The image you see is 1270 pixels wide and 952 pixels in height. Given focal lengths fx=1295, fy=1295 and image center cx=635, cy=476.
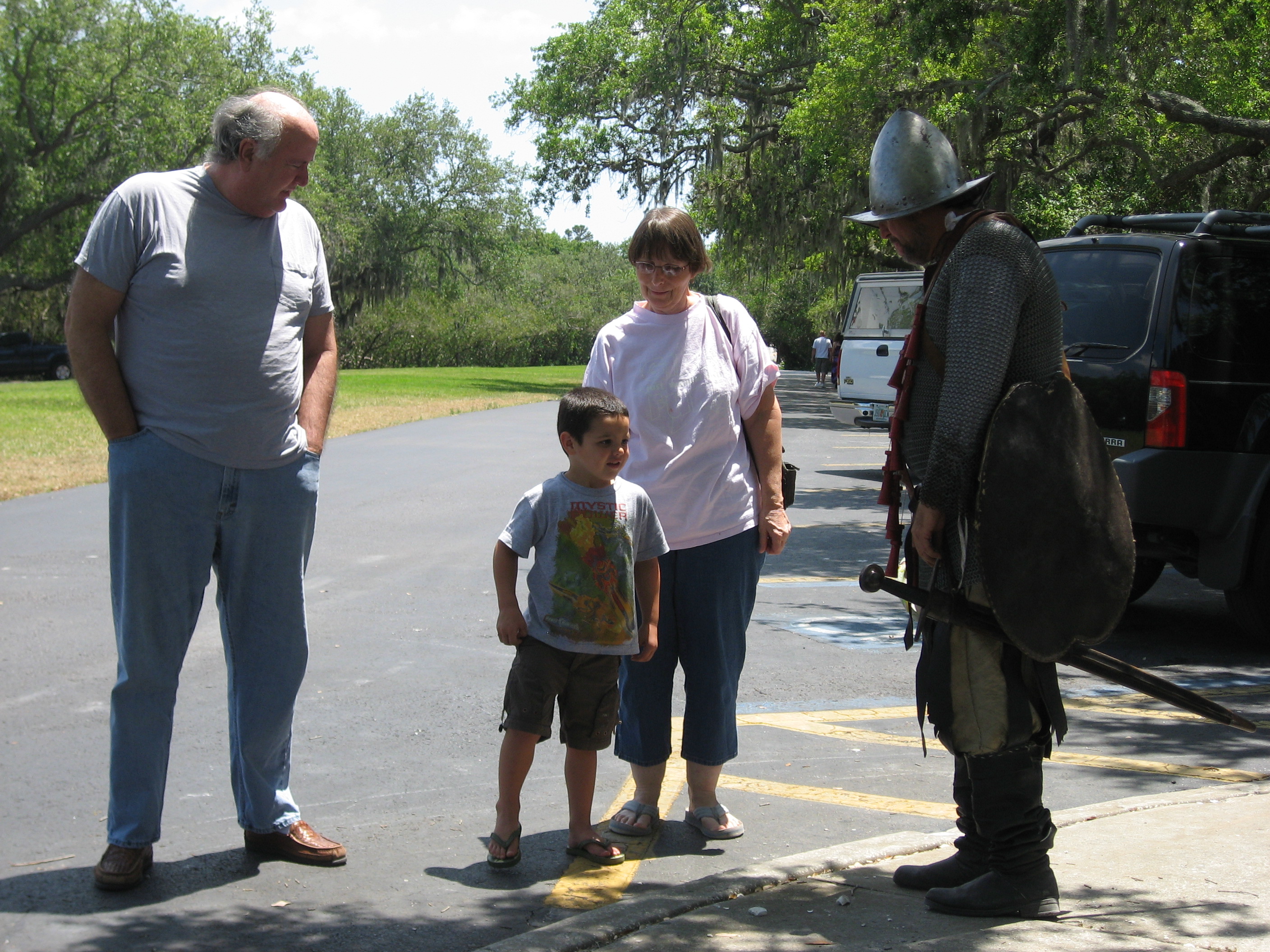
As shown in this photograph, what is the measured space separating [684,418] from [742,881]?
4.59 ft

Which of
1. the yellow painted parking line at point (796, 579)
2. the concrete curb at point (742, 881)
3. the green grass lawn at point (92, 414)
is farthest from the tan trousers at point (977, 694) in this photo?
the green grass lawn at point (92, 414)

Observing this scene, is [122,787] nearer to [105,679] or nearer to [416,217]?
[105,679]

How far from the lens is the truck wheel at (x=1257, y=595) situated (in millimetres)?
6742

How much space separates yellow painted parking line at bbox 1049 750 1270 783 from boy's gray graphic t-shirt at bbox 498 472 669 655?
78.7 inches

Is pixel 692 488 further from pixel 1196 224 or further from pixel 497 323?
pixel 497 323

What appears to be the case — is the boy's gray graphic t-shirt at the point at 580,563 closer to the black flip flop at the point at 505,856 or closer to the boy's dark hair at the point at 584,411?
A: the boy's dark hair at the point at 584,411

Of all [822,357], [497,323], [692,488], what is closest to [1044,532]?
[692,488]

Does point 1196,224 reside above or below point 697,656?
above

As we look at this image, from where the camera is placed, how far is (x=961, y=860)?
3480mm

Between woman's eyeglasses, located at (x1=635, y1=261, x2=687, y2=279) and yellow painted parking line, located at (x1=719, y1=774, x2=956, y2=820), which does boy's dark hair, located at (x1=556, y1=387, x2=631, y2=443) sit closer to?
woman's eyeglasses, located at (x1=635, y1=261, x2=687, y2=279)

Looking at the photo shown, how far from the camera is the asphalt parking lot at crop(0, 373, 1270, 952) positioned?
11.7 feet

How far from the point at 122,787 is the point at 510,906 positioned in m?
1.15

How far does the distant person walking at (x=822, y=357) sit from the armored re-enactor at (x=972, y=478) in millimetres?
42402

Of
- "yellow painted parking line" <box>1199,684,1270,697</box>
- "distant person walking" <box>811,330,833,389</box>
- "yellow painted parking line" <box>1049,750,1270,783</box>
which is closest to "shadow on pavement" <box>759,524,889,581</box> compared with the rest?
"yellow painted parking line" <box>1199,684,1270,697</box>
